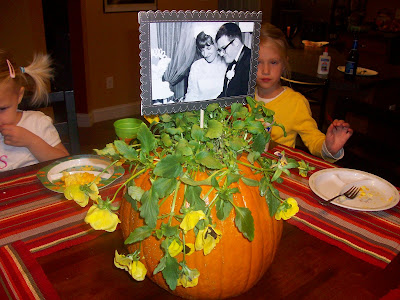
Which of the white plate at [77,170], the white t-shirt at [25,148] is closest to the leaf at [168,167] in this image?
the white plate at [77,170]

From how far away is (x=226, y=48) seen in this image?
708mm

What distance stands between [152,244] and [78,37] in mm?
3209

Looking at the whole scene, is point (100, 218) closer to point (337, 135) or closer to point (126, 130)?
point (126, 130)

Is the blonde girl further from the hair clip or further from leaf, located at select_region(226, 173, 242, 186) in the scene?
leaf, located at select_region(226, 173, 242, 186)

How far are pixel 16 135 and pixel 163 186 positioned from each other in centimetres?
103

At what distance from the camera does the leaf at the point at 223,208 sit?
59 centimetres

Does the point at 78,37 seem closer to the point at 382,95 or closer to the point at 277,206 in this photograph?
the point at 382,95

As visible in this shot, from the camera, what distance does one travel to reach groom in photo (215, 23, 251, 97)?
699 millimetres

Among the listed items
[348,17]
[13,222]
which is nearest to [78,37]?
[13,222]

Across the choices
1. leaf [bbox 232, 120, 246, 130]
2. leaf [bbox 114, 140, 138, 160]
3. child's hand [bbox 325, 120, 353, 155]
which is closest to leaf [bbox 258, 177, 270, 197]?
leaf [bbox 232, 120, 246, 130]

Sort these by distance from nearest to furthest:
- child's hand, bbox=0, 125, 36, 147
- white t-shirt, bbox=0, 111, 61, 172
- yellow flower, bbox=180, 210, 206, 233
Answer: yellow flower, bbox=180, 210, 206, 233, child's hand, bbox=0, 125, 36, 147, white t-shirt, bbox=0, 111, 61, 172

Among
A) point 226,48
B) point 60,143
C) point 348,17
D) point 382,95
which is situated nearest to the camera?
point 226,48

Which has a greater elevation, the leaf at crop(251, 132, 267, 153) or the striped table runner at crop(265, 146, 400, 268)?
the leaf at crop(251, 132, 267, 153)

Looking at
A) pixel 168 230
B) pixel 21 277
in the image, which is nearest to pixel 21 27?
pixel 21 277
